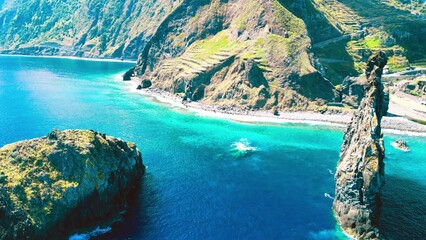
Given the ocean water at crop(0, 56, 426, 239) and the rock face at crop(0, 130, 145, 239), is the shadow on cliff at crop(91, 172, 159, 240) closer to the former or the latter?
the ocean water at crop(0, 56, 426, 239)

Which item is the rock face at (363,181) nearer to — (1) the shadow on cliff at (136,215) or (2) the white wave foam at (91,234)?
(1) the shadow on cliff at (136,215)

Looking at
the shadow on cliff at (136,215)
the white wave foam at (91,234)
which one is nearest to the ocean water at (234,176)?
the shadow on cliff at (136,215)

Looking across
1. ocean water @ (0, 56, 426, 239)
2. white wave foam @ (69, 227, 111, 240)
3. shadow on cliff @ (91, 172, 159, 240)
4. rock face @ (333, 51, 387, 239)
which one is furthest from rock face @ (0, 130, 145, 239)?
rock face @ (333, 51, 387, 239)

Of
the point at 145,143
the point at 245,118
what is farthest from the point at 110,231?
the point at 245,118

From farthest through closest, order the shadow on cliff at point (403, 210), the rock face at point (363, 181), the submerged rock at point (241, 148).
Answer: the submerged rock at point (241, 148), the rock face at point (363, 181), the shadow on cliff at point (403, 210)

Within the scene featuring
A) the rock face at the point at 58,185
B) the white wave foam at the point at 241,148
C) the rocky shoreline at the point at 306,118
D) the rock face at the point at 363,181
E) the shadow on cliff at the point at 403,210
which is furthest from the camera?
the rocky shoreline at the point at 306,118

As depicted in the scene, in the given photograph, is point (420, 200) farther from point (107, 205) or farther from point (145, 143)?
point (145, 143)
